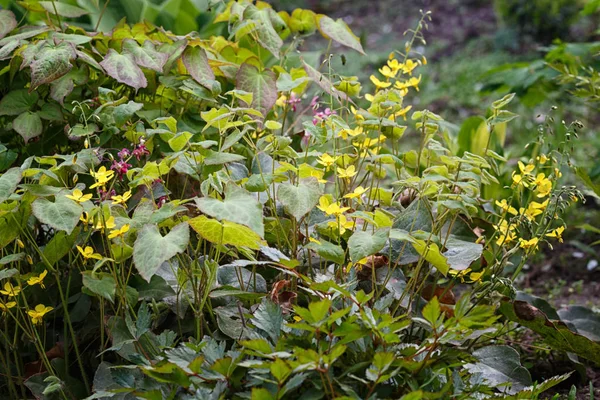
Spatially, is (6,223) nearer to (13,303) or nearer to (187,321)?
(13,303)

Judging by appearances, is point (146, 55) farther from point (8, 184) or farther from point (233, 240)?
point (233, 240)

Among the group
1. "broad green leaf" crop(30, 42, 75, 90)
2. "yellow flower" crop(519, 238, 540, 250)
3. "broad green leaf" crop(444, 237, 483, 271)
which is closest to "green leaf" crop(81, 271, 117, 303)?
"broad green leaf" crop(30, 42, 75, 90)

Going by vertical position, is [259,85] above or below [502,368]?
above

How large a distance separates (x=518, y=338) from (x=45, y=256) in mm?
1471

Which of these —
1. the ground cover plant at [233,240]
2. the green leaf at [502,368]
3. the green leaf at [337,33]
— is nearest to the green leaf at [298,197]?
the ground cover plant at [233,240]

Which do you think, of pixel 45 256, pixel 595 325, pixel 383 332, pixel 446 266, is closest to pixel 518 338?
pixel 595 325

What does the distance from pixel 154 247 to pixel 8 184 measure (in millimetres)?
371

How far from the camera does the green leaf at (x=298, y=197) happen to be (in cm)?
145

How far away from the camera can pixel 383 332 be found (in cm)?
134

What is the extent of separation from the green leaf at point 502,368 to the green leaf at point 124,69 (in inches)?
40.8

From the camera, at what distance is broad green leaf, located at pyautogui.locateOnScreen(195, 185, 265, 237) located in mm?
1272

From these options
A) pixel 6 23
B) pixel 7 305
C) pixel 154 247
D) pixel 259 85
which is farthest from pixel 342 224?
pixel 6 23

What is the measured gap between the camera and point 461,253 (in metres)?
1.67

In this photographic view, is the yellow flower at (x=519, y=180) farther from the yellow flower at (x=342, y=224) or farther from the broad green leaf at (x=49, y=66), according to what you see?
the broad green leaf at (x=49, y=66)
